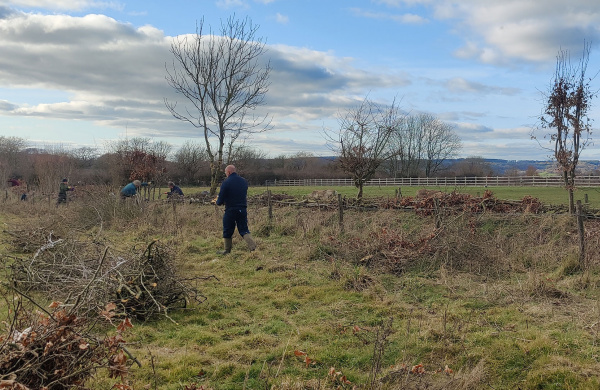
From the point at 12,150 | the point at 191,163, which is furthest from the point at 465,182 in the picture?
the point at 12,150

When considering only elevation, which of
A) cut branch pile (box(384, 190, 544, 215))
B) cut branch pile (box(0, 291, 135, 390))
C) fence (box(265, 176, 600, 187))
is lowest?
cut branch pile (box(0, 291, 135, 390))

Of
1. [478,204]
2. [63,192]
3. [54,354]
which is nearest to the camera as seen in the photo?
[54,354]

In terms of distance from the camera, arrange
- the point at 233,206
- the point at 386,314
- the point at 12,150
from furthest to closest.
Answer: the point at 12,150, the point at 233,206, the point at 386,314

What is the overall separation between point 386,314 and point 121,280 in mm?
3221

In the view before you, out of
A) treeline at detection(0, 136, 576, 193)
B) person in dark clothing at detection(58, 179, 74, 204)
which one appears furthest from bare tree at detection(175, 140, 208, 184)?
person in dark clothing at detection(58, 179, 74, 204)

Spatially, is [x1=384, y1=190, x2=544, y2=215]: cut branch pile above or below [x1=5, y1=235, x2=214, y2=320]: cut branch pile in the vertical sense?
above

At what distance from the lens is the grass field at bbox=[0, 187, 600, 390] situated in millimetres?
3770

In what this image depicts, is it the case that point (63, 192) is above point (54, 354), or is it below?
above

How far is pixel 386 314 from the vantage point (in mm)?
5473

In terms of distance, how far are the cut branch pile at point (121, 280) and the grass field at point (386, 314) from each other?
0.78 feet

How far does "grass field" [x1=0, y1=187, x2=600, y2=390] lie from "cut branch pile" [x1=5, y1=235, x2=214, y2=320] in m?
0.24

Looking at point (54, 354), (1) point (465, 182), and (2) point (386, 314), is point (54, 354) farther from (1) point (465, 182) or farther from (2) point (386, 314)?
(1) point (465, 182)

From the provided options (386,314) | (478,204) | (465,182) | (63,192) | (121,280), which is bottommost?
(386,314)

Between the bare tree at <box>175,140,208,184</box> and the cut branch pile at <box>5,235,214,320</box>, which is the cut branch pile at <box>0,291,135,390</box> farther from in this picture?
the bare tree at <box>175,140,208,184</box>
